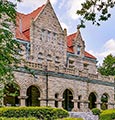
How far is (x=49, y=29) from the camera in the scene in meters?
38.0

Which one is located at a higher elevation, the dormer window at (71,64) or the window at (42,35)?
the window at (42,35)

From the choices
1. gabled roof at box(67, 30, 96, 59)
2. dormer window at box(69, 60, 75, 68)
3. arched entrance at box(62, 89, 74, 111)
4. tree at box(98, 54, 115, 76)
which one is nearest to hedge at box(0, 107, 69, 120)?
arched entrance at box(62, 89, 74, 111)

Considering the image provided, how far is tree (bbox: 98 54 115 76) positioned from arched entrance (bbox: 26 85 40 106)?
30.8 metres

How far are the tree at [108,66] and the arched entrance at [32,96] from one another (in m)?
30.8

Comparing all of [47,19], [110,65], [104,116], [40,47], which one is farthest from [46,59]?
[110,65]

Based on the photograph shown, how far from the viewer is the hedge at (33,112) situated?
21.3 metres

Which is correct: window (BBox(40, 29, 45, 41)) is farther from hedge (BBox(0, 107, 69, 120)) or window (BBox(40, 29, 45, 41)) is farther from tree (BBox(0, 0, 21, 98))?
tree (BBox(0, 0, 21, 98))

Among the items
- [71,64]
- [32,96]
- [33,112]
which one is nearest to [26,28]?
[71,64]

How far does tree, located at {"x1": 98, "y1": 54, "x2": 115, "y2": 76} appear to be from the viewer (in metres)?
62.3

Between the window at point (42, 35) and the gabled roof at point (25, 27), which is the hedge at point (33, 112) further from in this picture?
the window at point (42, 35)

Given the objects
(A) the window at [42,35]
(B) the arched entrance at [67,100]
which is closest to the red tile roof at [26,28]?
(A) the window at [42,35]

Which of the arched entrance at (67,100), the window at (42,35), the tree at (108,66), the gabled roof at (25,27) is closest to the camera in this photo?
the gabled roof at (25,27)

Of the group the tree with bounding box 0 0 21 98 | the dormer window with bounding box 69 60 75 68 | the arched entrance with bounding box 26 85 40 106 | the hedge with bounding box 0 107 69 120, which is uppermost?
the dormer window with bounding box 69 60 75 68

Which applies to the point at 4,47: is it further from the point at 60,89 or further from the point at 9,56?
the point at 60,89
